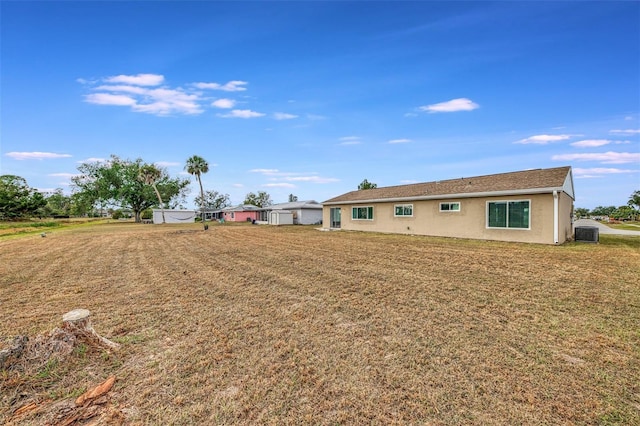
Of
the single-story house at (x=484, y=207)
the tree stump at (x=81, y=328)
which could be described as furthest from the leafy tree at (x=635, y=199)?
the tree stump at (x=81, y=328)

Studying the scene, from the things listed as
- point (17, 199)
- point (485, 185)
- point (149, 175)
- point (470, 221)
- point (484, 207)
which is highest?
point (149, 175)

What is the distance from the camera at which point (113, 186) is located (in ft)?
147

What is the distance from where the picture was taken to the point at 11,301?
221 inches

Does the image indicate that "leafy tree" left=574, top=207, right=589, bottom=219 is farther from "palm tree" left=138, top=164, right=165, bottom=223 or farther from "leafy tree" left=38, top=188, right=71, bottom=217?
"leafy tree" left=38, top=188, right=71, bottom=217

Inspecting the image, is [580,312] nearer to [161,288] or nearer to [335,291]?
[335,291]

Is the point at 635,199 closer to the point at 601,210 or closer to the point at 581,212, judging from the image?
the point at 581,212

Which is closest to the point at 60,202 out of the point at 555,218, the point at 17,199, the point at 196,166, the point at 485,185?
the point at 17,199

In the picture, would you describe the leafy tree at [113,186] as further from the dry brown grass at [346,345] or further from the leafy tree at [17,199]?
the dry brown grass at [346,345]

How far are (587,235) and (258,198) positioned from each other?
6784cm

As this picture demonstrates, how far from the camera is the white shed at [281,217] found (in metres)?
34.3

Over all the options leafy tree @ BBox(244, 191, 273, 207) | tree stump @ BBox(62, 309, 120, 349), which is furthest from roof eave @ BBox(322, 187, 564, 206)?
leafy tree @ BBox(244, 191, 273, 207)

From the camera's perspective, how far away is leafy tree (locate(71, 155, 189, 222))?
4397 cm

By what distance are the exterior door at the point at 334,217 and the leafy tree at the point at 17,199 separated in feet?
158

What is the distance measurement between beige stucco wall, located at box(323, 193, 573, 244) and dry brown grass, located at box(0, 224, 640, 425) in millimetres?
6100
